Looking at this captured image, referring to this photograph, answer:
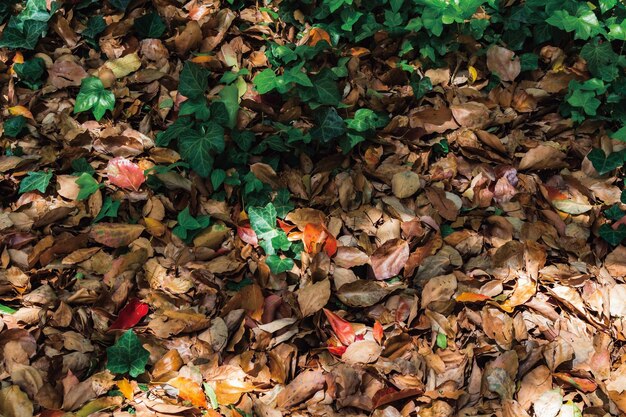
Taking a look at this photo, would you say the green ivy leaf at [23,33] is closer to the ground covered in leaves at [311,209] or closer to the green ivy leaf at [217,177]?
the ground covered in leaves at [311,209]

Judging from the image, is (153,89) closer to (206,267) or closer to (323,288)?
(206,267)

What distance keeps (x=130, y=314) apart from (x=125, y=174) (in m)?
0.68

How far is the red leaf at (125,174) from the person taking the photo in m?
2.66

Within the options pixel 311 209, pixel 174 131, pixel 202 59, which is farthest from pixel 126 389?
pixel 202 59

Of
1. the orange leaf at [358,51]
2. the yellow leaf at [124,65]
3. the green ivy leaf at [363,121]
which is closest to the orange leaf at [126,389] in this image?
the green ivy leaf at [363,121]

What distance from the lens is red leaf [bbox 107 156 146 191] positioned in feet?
8.72

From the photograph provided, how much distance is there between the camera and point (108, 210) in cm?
259

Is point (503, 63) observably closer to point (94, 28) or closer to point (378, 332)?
point (378, 332)

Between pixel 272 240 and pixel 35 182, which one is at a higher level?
pixel 35 182

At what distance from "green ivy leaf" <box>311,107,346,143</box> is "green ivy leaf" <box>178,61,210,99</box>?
533 millimetres

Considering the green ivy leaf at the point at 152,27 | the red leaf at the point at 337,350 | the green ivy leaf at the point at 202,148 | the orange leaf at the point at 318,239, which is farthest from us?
the green ivy leaf at the point at 152,27

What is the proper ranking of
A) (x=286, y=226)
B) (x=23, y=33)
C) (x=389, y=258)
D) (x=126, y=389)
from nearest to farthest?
(x=126, y=389), (x=389, y=258), (x=286, y=226), (x=23, y=33)

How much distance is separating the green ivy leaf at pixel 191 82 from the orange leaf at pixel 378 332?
126cm

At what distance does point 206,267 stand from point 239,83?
0.96 metres
